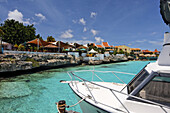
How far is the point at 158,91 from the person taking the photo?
8.88ft

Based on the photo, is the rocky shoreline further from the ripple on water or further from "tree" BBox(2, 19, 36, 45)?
"tree" BBox(2, 19, 36, 45)

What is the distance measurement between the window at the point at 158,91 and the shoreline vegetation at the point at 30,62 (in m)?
11.4

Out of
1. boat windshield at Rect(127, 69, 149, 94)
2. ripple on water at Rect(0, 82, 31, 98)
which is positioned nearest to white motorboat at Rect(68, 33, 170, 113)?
boat windshield at Rect(127, 69, 149, 94)

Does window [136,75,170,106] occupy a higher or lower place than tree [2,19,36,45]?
lower

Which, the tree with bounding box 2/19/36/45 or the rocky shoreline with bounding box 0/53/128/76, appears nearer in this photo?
the rocky shoreline with bounding box 0/53/128/76

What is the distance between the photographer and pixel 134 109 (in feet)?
8.24

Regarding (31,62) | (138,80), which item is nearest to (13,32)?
(31,62)

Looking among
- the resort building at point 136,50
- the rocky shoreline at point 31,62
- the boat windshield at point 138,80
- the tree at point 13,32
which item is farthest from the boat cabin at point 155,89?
the resort building at point 136,50

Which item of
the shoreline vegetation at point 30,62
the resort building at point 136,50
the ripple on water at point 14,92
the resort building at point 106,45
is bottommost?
the ripple on water at point 14,92

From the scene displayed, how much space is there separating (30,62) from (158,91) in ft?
65.4

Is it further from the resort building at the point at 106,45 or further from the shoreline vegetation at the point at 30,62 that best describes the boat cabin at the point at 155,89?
the resort building at the point at 106,45

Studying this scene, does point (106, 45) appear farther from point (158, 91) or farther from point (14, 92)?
point (158, 91)

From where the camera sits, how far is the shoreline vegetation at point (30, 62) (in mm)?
15222

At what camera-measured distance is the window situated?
2514 mm
